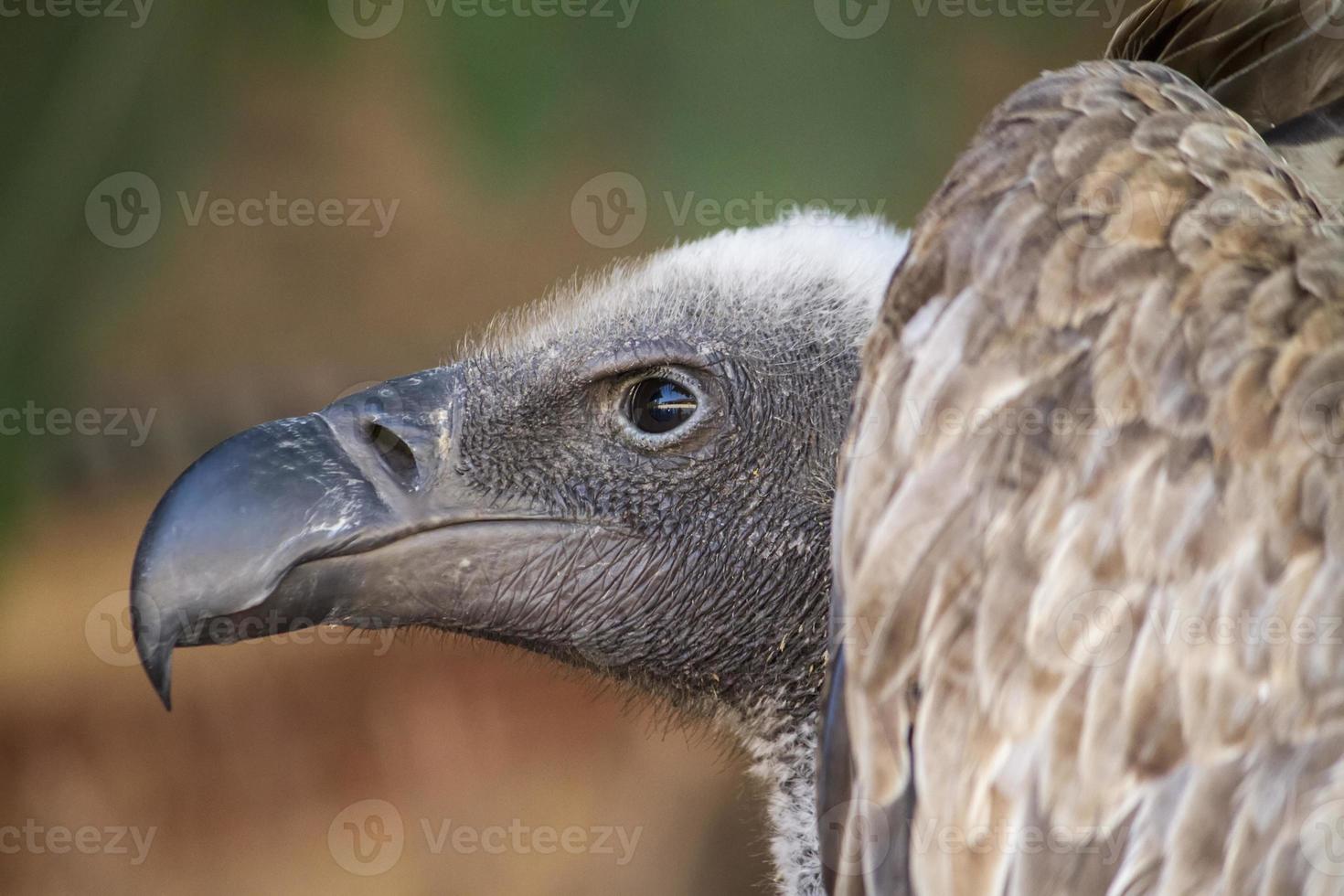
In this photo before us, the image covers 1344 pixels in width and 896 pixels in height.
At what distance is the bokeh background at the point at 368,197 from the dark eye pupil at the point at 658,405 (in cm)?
240

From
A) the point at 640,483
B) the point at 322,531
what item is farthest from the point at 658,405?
the point at 322,531

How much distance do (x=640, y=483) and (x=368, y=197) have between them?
2992 mm

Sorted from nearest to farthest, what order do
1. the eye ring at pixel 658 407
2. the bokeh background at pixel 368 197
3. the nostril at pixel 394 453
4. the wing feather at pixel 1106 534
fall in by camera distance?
the wing feather at pixel 1106 534 → the nostril at pixel 394 453 → the eye ring at pixel 658 407 → the bokeh background at pixel 368 197

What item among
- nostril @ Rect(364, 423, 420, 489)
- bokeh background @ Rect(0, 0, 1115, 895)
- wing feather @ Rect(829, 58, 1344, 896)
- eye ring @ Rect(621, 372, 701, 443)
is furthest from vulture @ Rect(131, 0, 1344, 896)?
bokeh background @ Rect(0, 0, 1115, 895)

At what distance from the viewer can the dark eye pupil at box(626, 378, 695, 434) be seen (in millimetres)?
2150

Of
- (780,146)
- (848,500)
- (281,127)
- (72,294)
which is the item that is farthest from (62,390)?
(848,500)

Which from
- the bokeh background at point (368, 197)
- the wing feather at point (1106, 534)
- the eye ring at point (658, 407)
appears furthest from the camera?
the bokeh background at point (368, 197)

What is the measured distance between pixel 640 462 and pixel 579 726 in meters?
2.46

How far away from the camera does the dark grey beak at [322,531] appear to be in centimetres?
179

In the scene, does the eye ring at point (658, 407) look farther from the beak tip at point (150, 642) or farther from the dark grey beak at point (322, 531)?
the beak tip at point (150, 642)

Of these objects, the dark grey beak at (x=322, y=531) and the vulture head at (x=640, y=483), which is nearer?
the dark grey beak at (x=322, y=531)

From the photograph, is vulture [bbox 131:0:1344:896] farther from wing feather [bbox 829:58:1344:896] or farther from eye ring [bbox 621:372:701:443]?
eye ring [bbox 621:372:701:443]

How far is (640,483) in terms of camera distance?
2.13 m

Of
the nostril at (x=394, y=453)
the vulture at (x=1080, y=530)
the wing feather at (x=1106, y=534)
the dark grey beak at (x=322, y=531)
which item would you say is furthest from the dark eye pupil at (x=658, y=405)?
the wing feather at (x=1106, y=534)
